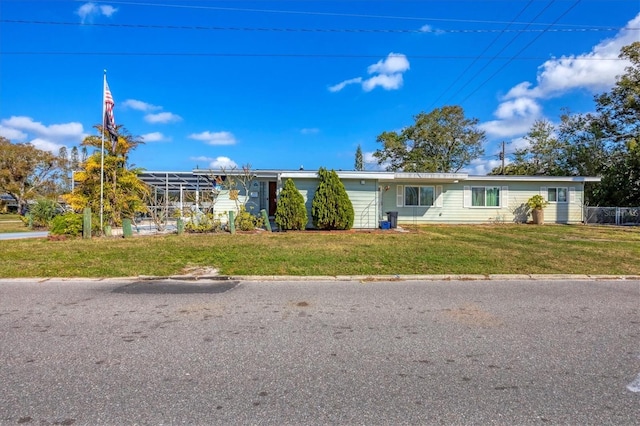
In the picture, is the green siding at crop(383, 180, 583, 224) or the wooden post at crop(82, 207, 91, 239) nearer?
the wooden post at crop(82, 207, 91, 239)

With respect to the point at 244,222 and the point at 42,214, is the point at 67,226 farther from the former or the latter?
the point at 42,214

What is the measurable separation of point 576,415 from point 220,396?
8.00ft

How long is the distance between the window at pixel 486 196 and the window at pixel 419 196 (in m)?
2.44

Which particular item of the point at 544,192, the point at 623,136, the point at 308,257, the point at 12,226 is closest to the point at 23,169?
the point at 12,226

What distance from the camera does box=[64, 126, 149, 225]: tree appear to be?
1408cm

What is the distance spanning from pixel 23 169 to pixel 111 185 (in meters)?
31.1

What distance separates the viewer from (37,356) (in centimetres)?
338

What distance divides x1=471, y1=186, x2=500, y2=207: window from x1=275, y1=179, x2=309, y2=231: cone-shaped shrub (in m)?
10.8

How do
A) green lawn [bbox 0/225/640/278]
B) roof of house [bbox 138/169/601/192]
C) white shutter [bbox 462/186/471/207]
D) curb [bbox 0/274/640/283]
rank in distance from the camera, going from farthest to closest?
white shutter [bbox 462/186/471/207]
roof of house [bbox 138/169/601/192]
green lawn [bbox 0/225/640/278]
curb [bbox 0/274/640/283]

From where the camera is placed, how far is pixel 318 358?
3.38 metres

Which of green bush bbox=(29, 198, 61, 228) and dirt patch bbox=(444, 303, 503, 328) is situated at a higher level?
green bush bbox=(29, 198, 61, 228)

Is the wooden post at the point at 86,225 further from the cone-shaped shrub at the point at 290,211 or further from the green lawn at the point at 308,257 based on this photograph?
the cone-shaped shrub at the point at 290,211

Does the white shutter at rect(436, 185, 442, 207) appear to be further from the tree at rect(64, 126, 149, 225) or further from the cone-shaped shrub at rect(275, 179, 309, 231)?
the tree at rect(64, 126, 149, 225)

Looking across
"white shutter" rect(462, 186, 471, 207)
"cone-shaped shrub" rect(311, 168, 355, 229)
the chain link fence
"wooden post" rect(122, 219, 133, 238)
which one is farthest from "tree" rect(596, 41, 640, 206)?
"wooden post" rect(122, 219, 133, 238)
